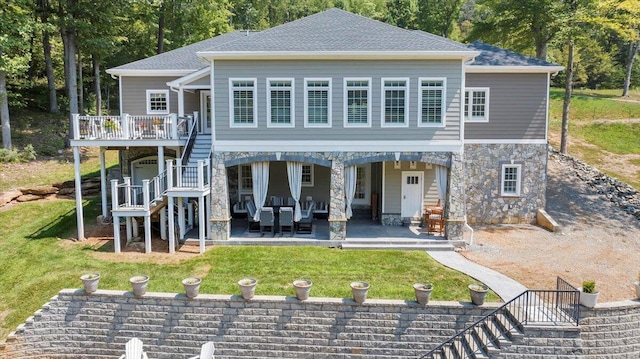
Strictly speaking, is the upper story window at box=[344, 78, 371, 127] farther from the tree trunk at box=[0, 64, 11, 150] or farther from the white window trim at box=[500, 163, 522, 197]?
the tree trunk at box=[0, 64, 11, 150]

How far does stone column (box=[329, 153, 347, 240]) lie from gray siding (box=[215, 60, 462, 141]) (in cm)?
91

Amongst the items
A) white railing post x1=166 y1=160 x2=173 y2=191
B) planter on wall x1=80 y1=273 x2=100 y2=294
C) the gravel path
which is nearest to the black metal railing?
the gravel path

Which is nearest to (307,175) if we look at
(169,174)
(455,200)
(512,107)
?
(169,174)

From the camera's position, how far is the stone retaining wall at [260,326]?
9227mm

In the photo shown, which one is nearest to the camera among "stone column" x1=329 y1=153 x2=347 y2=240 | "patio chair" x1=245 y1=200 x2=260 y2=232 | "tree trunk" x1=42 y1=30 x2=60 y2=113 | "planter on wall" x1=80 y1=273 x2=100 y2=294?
"planter on wall" x1=80 y1=273 x2=100 y2=294

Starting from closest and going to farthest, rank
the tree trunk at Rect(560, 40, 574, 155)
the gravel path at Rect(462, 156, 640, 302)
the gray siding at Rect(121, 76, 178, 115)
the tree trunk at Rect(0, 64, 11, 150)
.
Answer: the gravel path at Rect(462, 156, 640, 302)
the gray siding at Rect(121, 76, 178, 115)
the tree trunk at Rect(0, 64, 11, 150)
the tree trunk at Rect(560, 40, 574, 155)

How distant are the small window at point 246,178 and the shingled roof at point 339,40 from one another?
508 cm

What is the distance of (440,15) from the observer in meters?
36.1

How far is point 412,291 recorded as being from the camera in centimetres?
1004

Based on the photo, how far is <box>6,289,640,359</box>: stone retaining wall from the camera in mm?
9227

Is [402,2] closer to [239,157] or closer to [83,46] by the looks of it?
[83,46]

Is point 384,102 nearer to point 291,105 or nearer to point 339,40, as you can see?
point 339,40

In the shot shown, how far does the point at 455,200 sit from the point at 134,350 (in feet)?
34.2

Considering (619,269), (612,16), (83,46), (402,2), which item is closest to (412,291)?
(619,269)
